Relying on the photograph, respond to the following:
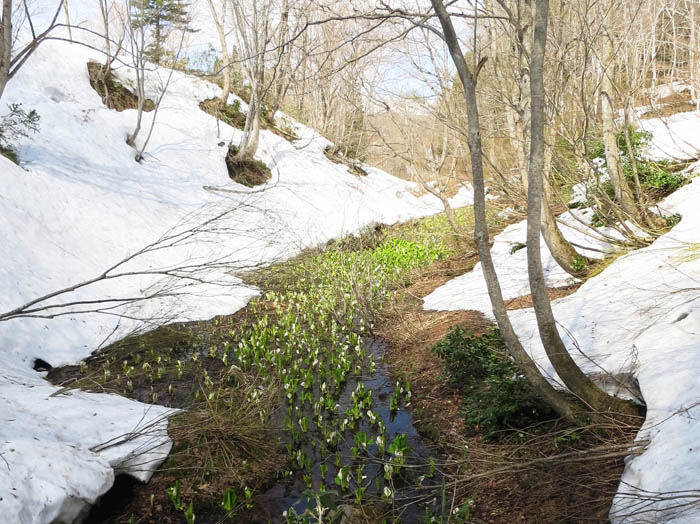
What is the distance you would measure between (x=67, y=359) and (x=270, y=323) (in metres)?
2.95

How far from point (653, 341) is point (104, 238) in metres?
9.08

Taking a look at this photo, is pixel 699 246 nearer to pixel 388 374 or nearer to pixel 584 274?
pixel 584 274

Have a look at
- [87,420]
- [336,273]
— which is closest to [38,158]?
[336,273]

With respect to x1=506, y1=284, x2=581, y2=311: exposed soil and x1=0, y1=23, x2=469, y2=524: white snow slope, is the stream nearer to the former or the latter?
x1=0, y1=23, x2=469, y2=524: white snow slope

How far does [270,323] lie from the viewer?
7.61 m

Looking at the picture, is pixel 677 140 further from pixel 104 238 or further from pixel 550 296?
pixel 104 238

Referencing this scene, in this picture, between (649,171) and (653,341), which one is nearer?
(653,341)

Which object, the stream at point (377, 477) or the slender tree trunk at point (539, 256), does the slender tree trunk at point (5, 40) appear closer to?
the stream at point (377, 477)

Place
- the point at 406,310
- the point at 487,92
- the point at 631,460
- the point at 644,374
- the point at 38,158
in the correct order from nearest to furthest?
1. the point at 631,460
2. the point at 644,374
3. the point at 487,92
4. the point at 406,310
5. the point at 38,158

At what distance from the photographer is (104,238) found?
8.86 meters

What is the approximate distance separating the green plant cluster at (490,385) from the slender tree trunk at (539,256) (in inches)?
19.3

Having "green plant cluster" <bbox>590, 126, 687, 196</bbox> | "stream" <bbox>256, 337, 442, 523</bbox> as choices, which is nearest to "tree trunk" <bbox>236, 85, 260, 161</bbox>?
"green plant cluster" <bbox>590, 126, 687, 196</bbox>

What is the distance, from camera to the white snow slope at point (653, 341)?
217cm

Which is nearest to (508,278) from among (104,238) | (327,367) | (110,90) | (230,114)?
(327,367)
